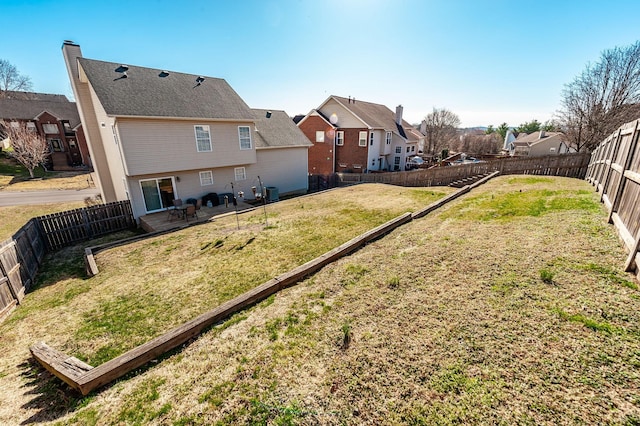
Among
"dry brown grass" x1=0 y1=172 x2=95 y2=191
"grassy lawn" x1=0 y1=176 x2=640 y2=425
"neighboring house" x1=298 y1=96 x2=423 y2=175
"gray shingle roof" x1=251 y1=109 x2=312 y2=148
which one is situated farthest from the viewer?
"neighboring house" x1=298 y1=96 x2=423 y2=175

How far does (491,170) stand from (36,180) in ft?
169

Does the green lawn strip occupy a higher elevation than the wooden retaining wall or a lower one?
lower

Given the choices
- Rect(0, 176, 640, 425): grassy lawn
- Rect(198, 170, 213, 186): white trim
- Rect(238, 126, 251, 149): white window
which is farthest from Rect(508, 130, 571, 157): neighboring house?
Rect(198, 170, 213, 186): white trim

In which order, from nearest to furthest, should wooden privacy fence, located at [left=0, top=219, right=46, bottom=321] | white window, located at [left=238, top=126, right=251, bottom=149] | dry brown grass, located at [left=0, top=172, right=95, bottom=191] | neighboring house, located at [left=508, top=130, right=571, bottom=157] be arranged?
1. wooden privacy fence, located at [left=0, top=219, right=46, bottom=321]
2. white window, located at [left=238, top=126, right=251, bottom=149]
3. dry brown grass, located at [left=0, top=172, right=95, bottom=191]
4. neighboring house, located at [left=508, top=130, right=571, bottom=157]

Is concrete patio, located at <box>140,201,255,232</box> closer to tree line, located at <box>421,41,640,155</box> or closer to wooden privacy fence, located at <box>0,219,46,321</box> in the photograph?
wooden privacy fence, located at <box>0,219,46,321</box>

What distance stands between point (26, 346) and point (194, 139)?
42.7 ft

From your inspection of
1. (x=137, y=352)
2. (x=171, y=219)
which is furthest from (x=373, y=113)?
(x=137, y=352)

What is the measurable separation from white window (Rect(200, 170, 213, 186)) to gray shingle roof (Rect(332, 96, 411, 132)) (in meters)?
20.4

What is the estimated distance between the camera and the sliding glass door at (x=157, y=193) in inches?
608

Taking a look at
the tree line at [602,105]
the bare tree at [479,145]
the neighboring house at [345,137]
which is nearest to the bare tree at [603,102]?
the tree line at [602,105]

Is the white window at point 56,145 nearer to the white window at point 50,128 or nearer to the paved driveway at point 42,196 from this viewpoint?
the white window at point 50,128

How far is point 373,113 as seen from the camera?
122 ft

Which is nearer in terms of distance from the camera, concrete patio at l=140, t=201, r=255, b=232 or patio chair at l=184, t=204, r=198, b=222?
concrete patio at l=140, t=201, r=255, b=232

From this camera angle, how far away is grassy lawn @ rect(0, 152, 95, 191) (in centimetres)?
2853
